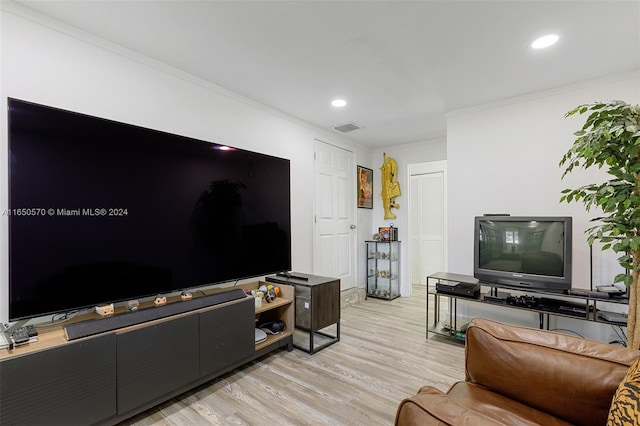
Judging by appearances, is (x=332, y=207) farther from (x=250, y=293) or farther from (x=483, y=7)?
(x=483, y=7)

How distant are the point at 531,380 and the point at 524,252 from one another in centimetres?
183

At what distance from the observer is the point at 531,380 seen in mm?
1142

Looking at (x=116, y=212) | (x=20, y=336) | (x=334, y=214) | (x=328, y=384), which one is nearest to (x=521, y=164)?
(x=334, y=214)

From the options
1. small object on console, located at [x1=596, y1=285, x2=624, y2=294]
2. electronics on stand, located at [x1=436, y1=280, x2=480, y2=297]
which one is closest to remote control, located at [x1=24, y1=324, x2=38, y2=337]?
electronics on stand, located at [x1=436, y1=280, x2=480, y2=297]

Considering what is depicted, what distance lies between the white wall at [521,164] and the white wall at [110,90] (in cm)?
199

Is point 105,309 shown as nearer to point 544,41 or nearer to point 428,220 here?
point 544,41

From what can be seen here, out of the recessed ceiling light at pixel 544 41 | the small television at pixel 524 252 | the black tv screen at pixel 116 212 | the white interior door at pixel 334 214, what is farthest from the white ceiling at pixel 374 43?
the small television at pixel 524 252

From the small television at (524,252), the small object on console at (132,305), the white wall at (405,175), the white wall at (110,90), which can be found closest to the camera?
the white wall at (110,90)

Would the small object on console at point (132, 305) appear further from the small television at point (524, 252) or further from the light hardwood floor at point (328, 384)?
the small television at point (524, 252)

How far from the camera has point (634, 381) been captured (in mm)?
835

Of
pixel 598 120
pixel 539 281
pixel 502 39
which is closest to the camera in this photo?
pixel 598 120

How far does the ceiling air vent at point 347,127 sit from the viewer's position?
12.4 ft

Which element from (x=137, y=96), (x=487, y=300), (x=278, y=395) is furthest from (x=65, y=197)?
(x=487, y=300)

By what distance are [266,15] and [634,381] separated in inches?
90.7
